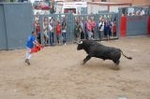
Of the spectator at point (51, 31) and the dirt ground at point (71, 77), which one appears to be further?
the spectator at point (51, 31)

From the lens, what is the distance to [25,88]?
12.9m

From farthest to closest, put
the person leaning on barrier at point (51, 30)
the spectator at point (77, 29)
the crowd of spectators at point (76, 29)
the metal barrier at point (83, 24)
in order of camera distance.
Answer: the spectator at point (77, 29)
the metal barrier at point (83, 24)
the person leaning on barrier at point (51, 30)
the crowd of spectators at point (76, 29)

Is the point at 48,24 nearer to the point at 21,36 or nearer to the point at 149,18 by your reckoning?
the point at 21,36

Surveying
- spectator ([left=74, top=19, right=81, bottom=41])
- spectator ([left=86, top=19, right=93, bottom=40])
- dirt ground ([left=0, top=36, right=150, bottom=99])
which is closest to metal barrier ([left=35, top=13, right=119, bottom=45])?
spectator ([left=74, top=19, right=81, bottom=41])

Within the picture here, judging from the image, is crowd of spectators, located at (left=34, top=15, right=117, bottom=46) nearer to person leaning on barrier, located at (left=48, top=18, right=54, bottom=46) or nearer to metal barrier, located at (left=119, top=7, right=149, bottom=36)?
person leaning on barrier, located at (left=48, top=18, right=54, bottom=46)

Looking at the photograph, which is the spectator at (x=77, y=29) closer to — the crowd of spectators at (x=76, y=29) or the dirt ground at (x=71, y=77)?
the crowd of spectators at (x=76, y=29)

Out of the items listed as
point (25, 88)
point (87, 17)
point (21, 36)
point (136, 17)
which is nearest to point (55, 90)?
point (25, 88)

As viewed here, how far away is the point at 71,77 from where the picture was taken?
14.3 metres

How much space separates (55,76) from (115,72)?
259 cm

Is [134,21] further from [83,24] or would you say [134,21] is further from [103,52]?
[103,52]

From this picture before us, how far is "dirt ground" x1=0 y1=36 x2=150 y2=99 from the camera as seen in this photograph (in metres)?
12.2

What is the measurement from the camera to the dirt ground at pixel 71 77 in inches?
480

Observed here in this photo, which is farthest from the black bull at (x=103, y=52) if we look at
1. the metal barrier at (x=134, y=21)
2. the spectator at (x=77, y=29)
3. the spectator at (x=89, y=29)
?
the metal barrier at (x=134, y=21)

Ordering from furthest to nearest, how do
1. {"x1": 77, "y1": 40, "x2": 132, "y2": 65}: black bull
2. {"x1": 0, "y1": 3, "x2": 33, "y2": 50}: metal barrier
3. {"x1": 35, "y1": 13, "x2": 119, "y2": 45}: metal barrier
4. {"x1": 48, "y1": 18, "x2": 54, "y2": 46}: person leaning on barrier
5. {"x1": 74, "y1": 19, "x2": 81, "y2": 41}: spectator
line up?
1. {"x1": 74, "y1": 19, "x2": 81, "y2": 41}: spectator
2. {"x1": 35, "y1": 13, "x2": 119, "y2": 45}: metal barrier
3. {"x1": 48, "y1": 18, "x2": 54, "y2": 46}: person leaning on barrier
4. {"x1": 0, "y1": 3, "x2": 33, "y2": 50}: metal barrier
5. {"x1": 77, "y1": 40, "x2": 132, "y2": 65}: black bull
